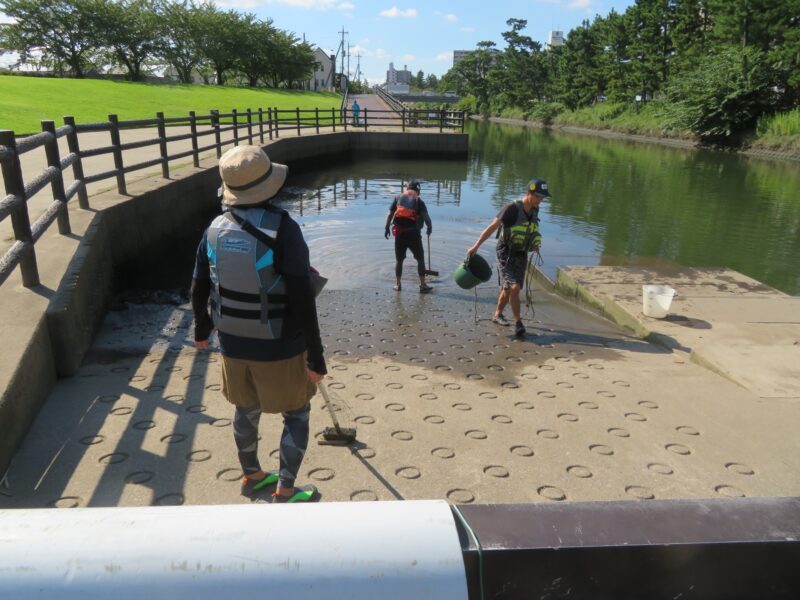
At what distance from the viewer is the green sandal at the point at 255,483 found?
3.17 m

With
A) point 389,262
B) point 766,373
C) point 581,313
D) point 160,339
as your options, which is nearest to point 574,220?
point 389,262

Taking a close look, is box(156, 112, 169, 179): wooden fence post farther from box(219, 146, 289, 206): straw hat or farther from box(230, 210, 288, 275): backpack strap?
box(230, 210, 288, 275): backpack strap

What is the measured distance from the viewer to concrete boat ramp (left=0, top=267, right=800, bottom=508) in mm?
3260

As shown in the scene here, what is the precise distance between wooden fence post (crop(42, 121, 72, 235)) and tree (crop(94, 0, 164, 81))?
72.8 metres

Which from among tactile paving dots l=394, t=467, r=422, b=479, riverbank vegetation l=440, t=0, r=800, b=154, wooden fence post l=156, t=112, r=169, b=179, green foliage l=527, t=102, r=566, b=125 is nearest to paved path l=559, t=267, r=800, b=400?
tactile paving dots l=394, t=467, r=422, b=479

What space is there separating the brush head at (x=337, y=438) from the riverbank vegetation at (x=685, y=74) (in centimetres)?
4051

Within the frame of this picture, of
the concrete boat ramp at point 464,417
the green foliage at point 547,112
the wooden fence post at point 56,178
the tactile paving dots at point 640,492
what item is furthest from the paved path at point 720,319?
the green foliage at point 547,112

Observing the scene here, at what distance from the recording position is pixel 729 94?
40.3m

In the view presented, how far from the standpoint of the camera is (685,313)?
695 centimetres

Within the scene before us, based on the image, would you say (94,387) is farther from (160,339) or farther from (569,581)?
(569,581)

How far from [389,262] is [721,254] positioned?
24.6ft

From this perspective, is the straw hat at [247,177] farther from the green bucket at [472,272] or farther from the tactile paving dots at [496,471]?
the green bucket at [472,272]

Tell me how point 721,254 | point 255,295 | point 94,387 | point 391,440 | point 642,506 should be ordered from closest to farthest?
point 642,506 < point 255,295 < point 391,440 < point 94,387 < point 721,254

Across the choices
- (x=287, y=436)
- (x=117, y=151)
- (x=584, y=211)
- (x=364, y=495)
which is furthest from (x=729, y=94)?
(x=287, y=436)
